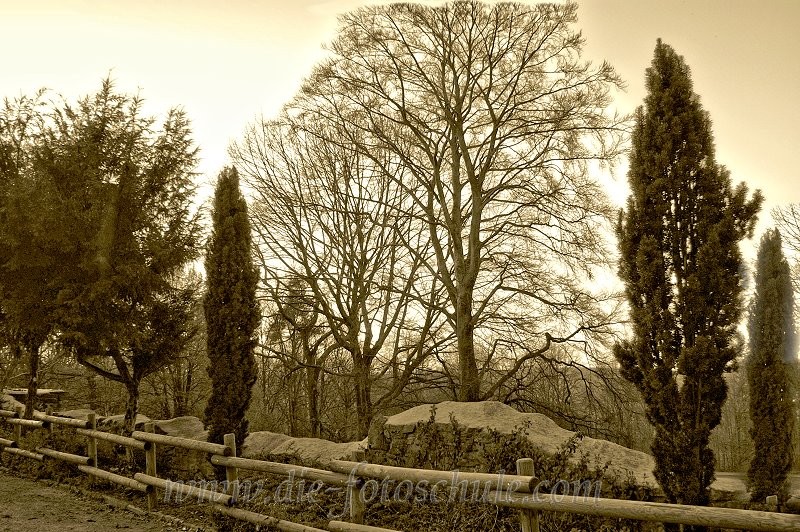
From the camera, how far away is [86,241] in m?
12.6

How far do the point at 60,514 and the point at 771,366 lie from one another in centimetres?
1310

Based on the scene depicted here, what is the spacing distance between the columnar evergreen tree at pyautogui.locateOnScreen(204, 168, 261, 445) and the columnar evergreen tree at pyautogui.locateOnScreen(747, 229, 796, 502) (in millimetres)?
9771

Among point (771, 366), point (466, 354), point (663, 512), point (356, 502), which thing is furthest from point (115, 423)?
point (771, 366)

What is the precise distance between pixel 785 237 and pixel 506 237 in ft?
52.7

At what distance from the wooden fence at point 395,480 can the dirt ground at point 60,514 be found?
48cm

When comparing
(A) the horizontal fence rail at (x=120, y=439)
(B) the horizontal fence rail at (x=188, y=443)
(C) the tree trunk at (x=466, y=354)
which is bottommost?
(A) the horizontal fence rail at (x=120, y=439)

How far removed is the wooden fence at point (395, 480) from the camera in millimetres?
4250

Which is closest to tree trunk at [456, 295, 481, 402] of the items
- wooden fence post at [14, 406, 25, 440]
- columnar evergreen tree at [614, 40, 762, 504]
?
columnar evergreen tree at [614, 40, 762, 504]

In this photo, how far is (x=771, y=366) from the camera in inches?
499

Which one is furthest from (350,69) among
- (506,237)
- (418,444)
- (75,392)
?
(75,392)

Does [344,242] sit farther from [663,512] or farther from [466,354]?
[663,512]

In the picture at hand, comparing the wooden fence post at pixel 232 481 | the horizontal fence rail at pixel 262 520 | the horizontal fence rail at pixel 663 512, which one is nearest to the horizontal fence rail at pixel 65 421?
the wooden fence post at pixel 232 481

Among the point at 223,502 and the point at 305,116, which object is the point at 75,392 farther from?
the point at 223,502

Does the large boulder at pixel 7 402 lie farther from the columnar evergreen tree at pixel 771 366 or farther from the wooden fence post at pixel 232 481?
the columnar evergreen tree at pixel 771 366
